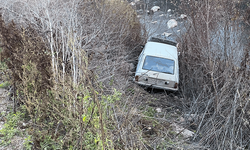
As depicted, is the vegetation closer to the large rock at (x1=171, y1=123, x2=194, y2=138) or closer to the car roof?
the large rock at (x1=171, y1=123, x2=194, y2=138)

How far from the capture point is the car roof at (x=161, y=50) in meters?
7.26

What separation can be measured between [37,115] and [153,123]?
2.25 m

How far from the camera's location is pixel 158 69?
22.6 ft

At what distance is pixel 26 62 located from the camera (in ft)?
12.8

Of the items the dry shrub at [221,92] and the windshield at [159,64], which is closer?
the dry shrub at [221,92]

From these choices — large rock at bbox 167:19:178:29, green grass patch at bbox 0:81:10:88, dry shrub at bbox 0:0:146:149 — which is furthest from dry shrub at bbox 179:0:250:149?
large rock at bbox 167:19:178:29

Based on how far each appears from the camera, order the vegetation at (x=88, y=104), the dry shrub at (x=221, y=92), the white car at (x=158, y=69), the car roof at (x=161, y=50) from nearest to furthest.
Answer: the vegetation at (x=88, y=104) → the dry shrub at (x=221, y=92) → the white car at (x=158, y=69) → the car roof at (x=161, y=50)

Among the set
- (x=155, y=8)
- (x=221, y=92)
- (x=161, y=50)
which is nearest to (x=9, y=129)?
(x=221, y=92)

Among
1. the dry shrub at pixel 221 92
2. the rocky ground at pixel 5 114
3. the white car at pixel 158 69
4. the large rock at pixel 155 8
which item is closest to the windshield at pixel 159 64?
the white car at pixel 158 69

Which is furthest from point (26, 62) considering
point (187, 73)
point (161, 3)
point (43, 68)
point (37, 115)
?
point (161, 3)

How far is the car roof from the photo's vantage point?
7258 mm

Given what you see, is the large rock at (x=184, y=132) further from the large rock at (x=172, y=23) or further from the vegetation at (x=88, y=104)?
the large rock at (x=172, y=23)

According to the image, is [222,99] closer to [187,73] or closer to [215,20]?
[187,73]

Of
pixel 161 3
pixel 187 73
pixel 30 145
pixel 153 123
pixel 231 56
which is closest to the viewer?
pixel 30 145
